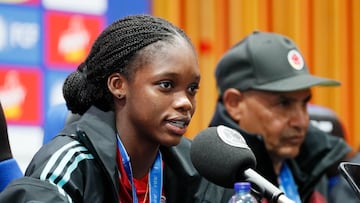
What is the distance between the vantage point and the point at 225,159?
1388mm

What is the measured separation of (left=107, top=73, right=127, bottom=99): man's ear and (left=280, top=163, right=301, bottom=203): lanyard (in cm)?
83

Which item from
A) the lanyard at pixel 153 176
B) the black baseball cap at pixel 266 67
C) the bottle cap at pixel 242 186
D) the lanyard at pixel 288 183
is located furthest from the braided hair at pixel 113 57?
the lanyard at pixel 288 183

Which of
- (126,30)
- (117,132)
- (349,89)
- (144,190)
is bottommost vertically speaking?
(349,89)

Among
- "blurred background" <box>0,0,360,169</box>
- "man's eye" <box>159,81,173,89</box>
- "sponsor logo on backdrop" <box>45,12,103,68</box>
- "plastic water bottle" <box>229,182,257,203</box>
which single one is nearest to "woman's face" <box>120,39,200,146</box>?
"man's eye" <box>159,81,173,89</box>

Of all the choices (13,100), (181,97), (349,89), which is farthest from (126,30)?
(349,89)

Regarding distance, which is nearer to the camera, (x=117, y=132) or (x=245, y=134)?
(x=117, y=132)

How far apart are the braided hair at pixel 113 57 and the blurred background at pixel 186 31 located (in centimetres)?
124

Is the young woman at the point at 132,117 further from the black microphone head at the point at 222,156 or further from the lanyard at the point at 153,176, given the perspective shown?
the black microphone head at the point at 222,156

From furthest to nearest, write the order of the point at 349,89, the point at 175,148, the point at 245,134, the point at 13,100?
the point at 349,89 < the point at 13,100 < the point at 245,134 < the point at 175,148

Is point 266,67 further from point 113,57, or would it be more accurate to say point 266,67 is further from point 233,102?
point 113,57

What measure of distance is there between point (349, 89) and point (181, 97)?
2424 millimetres

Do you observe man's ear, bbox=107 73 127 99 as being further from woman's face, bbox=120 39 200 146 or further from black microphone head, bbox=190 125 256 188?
black microphone head, bbox=190 125 256 188

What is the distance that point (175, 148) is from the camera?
1763 mm

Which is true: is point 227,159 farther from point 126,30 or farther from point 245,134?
point 245,134
